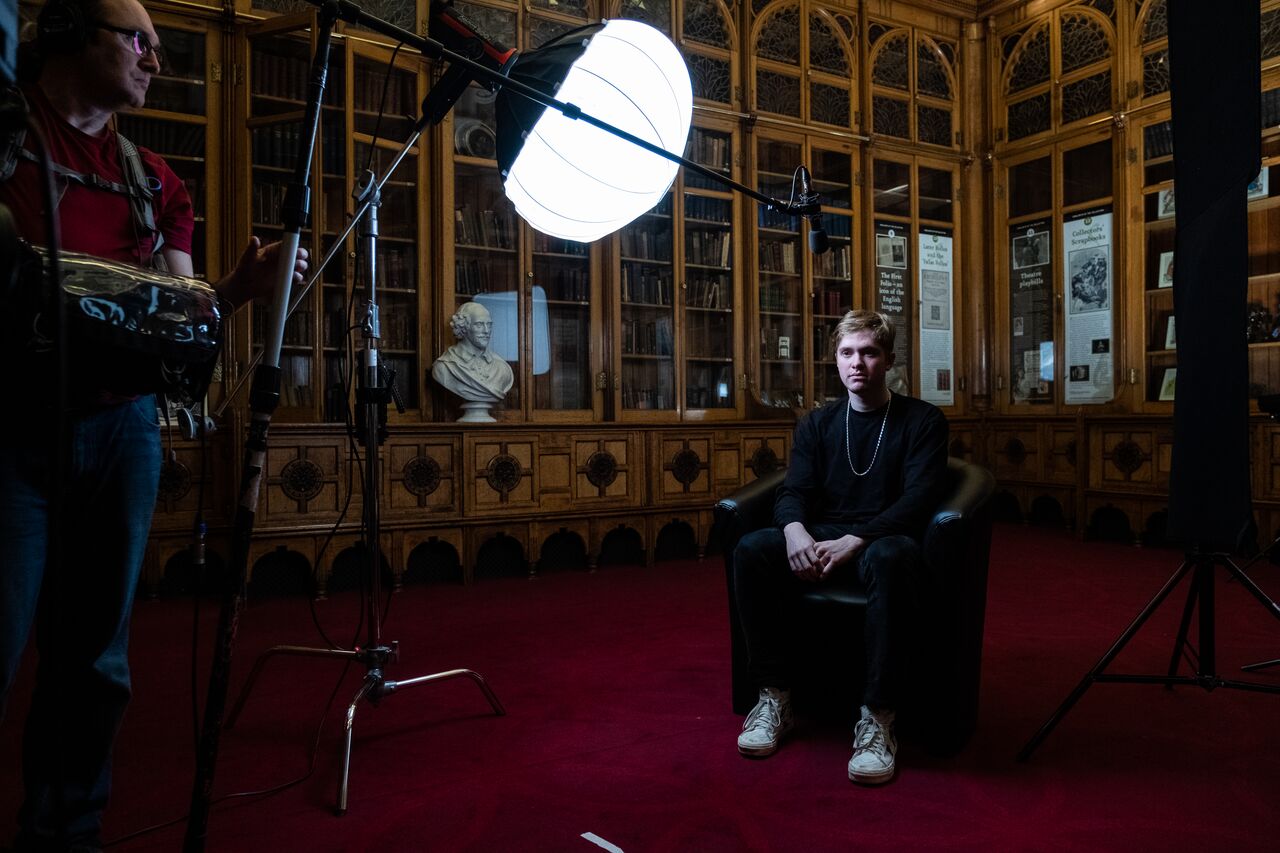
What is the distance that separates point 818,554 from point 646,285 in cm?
349

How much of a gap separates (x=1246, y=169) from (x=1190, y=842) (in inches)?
53.6

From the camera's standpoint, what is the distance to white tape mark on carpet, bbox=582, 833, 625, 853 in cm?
160

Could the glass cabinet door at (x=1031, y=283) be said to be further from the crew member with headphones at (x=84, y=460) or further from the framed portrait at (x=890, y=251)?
the crew member with headphones at (x=84, y=460)

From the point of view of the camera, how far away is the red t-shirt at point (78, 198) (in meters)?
1.19

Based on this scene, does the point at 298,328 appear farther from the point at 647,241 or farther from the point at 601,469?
the point at 647,241

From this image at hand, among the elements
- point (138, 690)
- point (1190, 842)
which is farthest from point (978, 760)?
point (138, 690)

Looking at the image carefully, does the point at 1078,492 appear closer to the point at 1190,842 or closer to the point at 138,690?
the point at 1190,842

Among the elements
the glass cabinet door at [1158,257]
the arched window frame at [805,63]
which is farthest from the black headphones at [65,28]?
the glass cabinet door at [1158,257]

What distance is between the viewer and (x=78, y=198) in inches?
49.2

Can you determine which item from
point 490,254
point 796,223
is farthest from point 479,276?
point 796,223

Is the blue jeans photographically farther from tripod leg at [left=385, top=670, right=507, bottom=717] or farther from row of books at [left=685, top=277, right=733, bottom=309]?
row of books at [left=685, top=277, right=733, bottom=309]

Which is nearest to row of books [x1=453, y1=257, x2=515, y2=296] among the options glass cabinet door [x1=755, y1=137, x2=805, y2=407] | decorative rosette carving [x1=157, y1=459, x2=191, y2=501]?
decorative rosette carving [x1=157, y1=459, x2=191, y2=501]

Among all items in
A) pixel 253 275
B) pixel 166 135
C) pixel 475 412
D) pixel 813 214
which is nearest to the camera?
pixel 253 275

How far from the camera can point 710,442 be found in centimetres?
515
